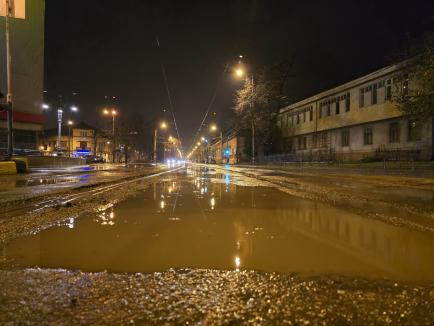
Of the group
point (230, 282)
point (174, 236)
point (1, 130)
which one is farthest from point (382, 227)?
point (1, 130)

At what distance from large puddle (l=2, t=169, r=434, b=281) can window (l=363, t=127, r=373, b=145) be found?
32.6 m

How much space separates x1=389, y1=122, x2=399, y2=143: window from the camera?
3500cm

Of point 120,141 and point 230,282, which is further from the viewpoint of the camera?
point 120,141

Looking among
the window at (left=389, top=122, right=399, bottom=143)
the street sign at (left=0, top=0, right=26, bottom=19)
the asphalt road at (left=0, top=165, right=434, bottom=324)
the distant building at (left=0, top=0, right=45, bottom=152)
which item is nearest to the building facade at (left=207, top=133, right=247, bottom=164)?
the distant building at (left=0, top=0, right=45, bottom=152)

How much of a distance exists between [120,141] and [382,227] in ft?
281

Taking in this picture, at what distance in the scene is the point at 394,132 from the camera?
116ft

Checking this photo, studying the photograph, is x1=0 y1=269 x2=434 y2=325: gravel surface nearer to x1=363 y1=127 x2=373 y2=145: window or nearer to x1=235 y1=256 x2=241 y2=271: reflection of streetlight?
x1=235 y1=256 x2=241 y2=271: reflection of streetlight

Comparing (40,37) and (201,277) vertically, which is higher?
(40,37)

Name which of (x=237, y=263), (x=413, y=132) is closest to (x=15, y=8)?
(x=237, y=263)

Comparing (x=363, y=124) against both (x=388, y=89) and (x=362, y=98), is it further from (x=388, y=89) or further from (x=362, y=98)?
(x=388, y=89)

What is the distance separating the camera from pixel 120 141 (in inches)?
3511

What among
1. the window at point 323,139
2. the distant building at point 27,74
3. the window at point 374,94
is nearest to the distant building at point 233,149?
the window at point 323,139

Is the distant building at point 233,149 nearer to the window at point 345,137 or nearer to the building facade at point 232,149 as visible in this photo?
the building facade at point 232,149

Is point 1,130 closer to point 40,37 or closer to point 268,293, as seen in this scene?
point 40,37
